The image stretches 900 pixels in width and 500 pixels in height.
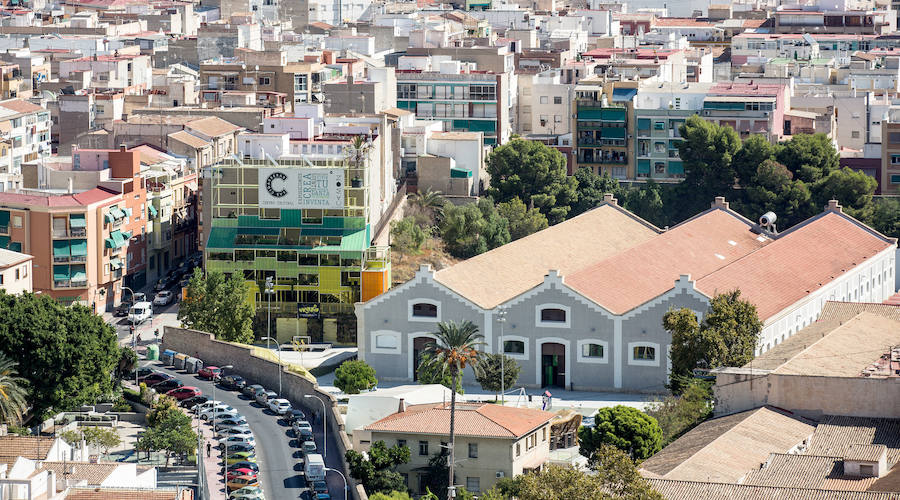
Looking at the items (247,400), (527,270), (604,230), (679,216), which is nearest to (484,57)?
(679,216)

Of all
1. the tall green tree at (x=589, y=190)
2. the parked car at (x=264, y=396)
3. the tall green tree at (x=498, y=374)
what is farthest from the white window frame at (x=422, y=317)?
the tall green tree at (x=589, y=190)

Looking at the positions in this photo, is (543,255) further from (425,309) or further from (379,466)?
(379,466)

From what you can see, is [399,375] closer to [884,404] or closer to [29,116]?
[884,404]

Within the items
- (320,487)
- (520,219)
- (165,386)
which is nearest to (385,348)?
(165,386)

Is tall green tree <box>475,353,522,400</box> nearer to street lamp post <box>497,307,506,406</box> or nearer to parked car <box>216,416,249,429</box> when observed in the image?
street lamp post <box>497,307,506,406</box>

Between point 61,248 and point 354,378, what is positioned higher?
point 61,248

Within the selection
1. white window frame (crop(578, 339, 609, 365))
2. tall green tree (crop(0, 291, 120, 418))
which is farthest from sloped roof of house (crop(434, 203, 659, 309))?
tall green tree (crop(0, 291, 120, 418))

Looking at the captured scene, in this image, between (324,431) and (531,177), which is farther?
(531,177)

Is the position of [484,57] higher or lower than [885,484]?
higher
